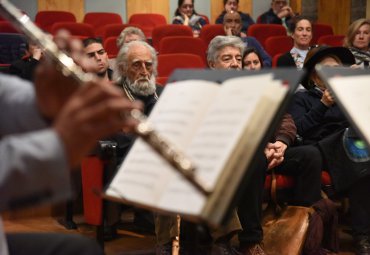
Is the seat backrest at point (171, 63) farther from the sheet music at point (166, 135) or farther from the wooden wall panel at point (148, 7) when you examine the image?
the wooden wall panel at point (148, 7)

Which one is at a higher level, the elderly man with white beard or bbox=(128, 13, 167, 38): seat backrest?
the elderly man with white beard

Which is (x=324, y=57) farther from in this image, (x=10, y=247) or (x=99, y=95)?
(x=99, y=95)

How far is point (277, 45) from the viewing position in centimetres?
529

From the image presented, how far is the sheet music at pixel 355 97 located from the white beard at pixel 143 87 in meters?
1.63

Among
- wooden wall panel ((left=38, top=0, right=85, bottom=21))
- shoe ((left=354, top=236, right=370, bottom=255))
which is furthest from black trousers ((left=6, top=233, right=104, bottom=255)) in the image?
wooden wall panel ((left=38, top=0, right=85, bottom=21))

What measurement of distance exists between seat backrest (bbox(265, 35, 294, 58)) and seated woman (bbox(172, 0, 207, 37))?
1042mm

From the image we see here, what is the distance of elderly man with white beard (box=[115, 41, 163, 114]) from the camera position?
2939 millimetres

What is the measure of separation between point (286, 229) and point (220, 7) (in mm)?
5131

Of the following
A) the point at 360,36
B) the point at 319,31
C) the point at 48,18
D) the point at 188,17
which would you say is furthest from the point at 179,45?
the point at 319,31

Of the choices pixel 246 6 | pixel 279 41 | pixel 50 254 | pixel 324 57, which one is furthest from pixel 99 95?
pixel 246 6

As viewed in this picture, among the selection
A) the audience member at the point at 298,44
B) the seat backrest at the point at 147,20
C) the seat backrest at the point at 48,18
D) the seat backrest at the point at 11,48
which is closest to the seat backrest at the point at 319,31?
the audience member at the point at 298,44

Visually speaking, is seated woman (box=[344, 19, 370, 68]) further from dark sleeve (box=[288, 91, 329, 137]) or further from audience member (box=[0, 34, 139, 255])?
audience member (box=[0, 34, 139, 255])

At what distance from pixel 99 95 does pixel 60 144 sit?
9 cm

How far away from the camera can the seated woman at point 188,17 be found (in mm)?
6125
